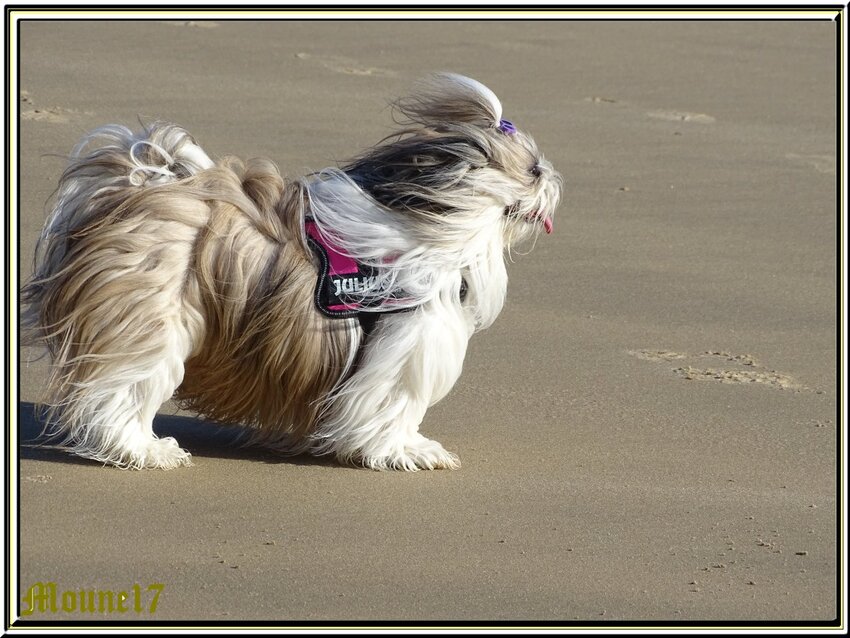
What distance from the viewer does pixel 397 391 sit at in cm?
442

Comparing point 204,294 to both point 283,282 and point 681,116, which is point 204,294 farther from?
point 681,116

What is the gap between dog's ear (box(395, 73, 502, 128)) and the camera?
441 centimetres

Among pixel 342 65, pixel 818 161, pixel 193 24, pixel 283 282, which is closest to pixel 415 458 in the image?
pixel 283 282

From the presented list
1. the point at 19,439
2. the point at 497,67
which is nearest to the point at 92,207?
the point at 19,439

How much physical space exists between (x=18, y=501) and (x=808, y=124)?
7.81 metres

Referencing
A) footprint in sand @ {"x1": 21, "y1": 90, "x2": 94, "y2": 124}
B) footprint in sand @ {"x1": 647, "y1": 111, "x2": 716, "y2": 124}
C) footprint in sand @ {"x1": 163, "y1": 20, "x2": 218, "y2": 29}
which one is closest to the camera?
footprint in sand @ {"x1": 21, "y1": 90, "x2": 94, "y2": 124}

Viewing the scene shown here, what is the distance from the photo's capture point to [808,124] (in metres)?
10.1

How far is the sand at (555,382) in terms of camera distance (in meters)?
3.70

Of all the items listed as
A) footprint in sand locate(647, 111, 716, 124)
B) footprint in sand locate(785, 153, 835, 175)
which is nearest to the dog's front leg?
footprint in sand locate(785, 153, 835, 175)

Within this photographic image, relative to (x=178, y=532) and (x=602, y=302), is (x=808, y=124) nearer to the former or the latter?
(x=602, y=302)

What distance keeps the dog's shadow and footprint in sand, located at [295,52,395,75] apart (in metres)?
5.76

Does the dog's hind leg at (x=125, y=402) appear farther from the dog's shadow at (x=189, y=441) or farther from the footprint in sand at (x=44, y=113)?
the footprint in sand at (x=44, y=113)

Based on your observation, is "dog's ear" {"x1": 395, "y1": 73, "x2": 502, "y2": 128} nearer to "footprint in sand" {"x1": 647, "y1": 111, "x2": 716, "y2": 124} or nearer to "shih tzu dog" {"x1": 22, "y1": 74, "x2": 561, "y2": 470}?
"shih tzu dog" {"x1": 22, "y1": 74, "x2": 561, "y2": 470}

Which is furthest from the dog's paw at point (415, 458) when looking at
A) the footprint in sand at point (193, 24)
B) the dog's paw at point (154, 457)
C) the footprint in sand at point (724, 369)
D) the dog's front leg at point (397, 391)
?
the footprint in sand at point (193, 24)
